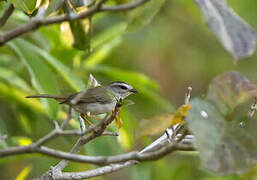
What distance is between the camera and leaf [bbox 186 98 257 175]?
1.24 m

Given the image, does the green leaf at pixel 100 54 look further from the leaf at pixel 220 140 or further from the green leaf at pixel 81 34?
the leaf at pixel 220 140

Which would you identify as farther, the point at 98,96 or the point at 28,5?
the point at 98,96

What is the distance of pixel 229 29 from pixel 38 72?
1.55 meters

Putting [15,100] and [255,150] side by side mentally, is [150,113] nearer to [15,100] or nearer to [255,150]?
[15,100]

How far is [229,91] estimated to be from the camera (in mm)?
1410

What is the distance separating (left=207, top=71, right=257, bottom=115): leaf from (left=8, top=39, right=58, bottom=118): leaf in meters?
1.22

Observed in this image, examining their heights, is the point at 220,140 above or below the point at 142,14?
below

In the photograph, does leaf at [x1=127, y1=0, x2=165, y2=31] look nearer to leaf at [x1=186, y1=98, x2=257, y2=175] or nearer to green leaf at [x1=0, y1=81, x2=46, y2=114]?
leaf at [x1=186, y1=98, x2=257, y2=175]

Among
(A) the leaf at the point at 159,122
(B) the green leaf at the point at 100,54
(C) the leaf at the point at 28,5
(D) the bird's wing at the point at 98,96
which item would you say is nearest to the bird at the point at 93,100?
(D) the bird's wing at the point at 98,96

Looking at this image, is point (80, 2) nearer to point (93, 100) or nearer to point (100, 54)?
point (93, 100)

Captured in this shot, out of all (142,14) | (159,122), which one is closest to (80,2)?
(142,14)

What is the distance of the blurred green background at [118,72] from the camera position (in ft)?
9.62

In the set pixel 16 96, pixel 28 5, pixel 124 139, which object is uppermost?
pixel 28 5

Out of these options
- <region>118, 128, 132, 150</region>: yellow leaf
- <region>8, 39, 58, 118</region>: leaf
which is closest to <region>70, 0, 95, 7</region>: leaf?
<region>8, 39, 58, 118</region>: leaf
